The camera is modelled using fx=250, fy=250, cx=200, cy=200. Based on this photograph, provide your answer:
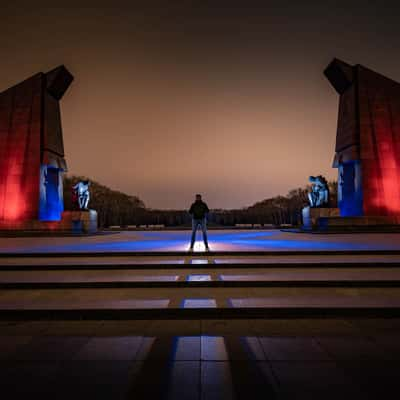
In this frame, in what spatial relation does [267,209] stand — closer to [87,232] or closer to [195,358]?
[87,232]

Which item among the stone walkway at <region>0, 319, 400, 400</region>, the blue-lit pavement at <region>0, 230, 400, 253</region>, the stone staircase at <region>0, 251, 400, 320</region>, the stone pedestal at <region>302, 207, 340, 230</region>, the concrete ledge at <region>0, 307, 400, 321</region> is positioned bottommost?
the stone walkway at <region>0, 319, 400, 400</region>

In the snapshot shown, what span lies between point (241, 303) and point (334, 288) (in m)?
1.69

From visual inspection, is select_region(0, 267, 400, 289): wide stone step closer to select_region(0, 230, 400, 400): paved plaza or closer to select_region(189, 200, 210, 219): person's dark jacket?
select_region(0, 230, 400, 400): paved plaza

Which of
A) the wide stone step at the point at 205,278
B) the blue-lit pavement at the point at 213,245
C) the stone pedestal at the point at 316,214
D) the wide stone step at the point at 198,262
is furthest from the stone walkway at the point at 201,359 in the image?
the stone pedestal at the point at 316,214

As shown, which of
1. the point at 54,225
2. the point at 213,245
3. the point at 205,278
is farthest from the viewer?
the point at 54,225

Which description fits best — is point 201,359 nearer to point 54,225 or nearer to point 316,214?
point 316,214

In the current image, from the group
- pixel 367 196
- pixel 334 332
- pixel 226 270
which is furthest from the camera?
pixel 367 196

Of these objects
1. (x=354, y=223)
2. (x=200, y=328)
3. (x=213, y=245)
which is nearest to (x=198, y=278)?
(x=200, y=328)

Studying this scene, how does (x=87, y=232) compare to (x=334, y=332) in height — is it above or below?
above

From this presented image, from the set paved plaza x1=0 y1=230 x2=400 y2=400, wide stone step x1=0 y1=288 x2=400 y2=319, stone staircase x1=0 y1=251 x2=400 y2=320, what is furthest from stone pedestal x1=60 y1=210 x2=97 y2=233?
wide stone step x1=0 y1=288 x2=400 y2=319

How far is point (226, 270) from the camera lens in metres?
4.73

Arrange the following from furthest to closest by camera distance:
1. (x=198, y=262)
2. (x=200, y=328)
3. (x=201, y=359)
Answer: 1. (x=198, y=262)
2. (x=200, y=328)
3. (x=201, y=359)

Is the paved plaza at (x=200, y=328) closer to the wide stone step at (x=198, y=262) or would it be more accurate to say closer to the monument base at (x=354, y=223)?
the wide stone step at (x=198, y=262)

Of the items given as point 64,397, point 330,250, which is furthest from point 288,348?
point 330,250
